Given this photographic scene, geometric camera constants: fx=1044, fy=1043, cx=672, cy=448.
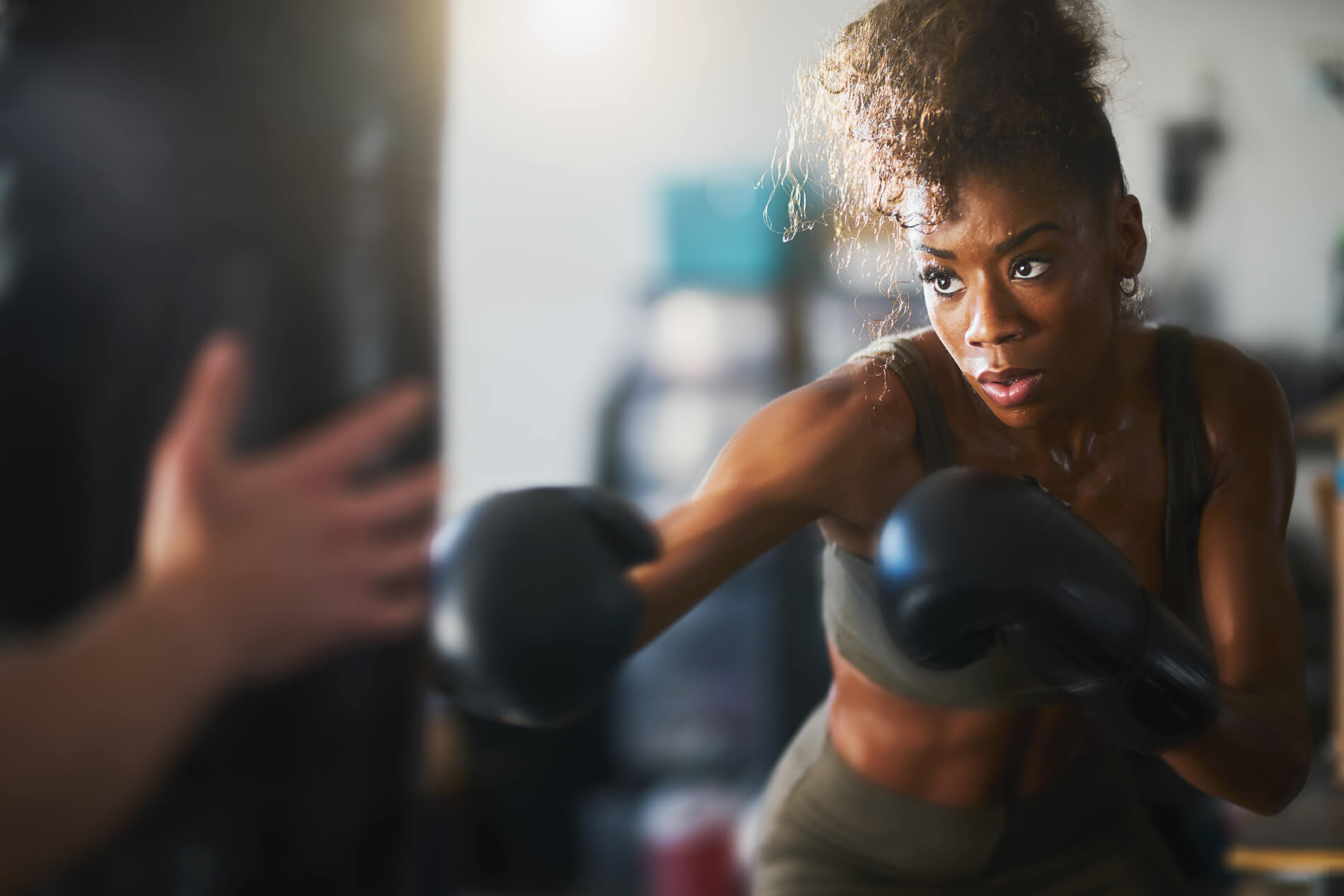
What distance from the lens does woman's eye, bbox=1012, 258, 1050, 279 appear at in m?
0.46

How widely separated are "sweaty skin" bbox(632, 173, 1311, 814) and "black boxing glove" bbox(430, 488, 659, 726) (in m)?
0.03

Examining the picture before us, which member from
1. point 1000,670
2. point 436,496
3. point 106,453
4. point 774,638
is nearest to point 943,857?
point 1000,670

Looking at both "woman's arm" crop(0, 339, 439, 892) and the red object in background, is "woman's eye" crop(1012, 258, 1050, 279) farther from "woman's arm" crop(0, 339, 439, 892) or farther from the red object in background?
the red object in background

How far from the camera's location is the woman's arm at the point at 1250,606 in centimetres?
47

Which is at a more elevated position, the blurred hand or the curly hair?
the curly hair

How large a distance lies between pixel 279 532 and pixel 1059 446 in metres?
0.37

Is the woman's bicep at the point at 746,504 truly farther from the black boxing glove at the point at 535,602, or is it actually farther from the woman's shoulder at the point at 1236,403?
the woman's shoulder at the point at 1236,403

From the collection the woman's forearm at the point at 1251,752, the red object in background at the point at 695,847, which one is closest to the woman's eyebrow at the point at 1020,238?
the woman's forearm at the point at 1251,752

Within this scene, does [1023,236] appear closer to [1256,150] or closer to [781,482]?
[781,482]

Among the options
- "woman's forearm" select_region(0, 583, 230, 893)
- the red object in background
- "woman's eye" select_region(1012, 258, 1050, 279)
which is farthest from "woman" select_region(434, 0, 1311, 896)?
the red object in background

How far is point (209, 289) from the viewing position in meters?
0.44

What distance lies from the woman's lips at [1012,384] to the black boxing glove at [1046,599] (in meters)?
0.04

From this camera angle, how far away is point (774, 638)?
6.76 feet

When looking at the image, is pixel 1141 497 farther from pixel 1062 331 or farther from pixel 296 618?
pixel 296 618
